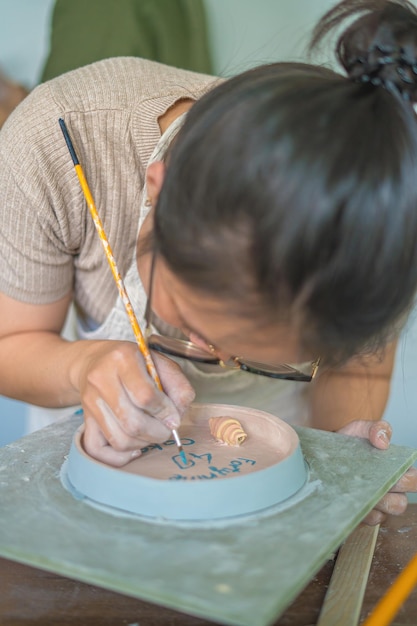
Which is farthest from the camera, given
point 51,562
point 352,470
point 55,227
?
point 55,227

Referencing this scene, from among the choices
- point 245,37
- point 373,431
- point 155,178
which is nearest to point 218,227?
point 155,178

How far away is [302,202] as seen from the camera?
664 mm

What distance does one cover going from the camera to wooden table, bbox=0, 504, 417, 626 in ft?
2.49

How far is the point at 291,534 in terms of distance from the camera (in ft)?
2.43

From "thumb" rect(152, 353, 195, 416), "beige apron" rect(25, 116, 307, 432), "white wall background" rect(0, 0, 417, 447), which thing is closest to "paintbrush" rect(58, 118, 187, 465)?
"thumb" rect(152, 353, 195, 416)

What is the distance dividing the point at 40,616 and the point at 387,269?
491 mm

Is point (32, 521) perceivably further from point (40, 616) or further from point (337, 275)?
point (337, 275)

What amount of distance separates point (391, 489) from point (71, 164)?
2.10 feet

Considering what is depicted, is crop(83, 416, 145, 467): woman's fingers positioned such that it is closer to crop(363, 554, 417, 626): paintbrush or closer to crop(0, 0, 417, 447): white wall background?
crop(363, 554, 417, 626): paintbrush

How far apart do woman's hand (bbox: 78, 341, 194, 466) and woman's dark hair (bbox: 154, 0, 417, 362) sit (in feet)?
0.53

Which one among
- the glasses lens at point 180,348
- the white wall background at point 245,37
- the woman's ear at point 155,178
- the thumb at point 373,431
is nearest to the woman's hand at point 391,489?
the thumb at point 373,431

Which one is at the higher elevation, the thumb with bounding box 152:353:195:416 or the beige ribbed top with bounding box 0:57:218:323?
the beige ribbed top with bounding box 0:57:218:323

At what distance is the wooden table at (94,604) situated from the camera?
76 cm

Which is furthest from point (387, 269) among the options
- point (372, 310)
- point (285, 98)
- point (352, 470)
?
point (352, 470)
